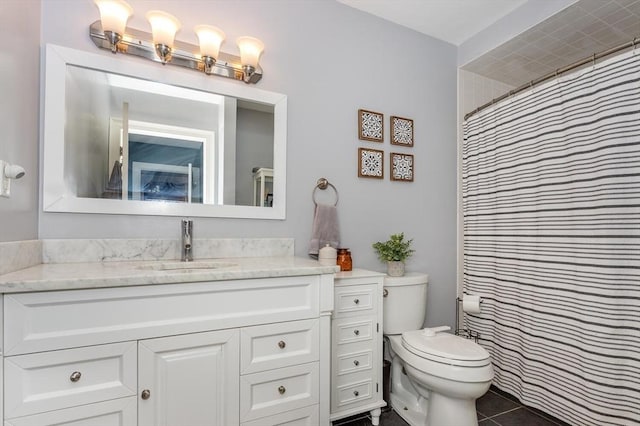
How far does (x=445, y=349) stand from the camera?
1.52 meters

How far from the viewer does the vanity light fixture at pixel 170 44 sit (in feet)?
4.75

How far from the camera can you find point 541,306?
1760 mm

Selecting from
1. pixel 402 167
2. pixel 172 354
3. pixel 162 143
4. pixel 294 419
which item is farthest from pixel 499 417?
pixel 162 143

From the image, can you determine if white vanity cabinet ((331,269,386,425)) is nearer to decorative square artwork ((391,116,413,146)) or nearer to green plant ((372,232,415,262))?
green plant ((372,232,415,262))

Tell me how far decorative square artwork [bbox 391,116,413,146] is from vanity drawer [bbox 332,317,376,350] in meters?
1.23

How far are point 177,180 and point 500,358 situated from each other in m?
2.17

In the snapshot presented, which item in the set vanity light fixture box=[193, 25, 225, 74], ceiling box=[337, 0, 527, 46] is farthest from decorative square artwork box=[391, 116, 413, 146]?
vanity light fixture box=[193, 25, 225, 74]

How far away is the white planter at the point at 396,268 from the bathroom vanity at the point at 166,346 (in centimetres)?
73

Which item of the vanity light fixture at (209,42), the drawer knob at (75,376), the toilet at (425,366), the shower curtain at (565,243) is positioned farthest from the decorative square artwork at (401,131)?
the drawer knob at (75,376)

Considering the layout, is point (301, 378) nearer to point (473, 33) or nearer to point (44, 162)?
point (44, 162)

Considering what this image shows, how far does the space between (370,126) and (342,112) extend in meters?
0.22

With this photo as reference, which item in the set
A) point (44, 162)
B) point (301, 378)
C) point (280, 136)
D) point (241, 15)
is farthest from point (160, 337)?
point (241, 15)

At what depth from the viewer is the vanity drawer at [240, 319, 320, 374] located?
121 centimetres

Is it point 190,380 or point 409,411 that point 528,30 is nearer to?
point 409,411
